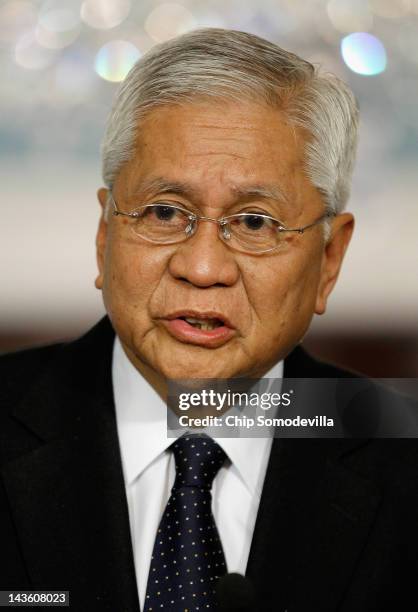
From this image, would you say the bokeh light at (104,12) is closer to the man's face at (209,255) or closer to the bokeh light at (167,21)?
the bokeh light at (167,21)

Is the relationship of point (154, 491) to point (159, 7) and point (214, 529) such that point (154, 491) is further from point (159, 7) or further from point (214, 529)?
point (159, 7)

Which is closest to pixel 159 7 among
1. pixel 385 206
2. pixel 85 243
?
pixel 85 243

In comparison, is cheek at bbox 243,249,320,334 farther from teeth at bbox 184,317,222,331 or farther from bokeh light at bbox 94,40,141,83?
bokeh light at bbox 94,40,141,83

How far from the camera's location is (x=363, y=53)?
2.06 metres

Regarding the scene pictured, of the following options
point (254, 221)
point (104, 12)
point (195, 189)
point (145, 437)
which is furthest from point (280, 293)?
point (104, 12)

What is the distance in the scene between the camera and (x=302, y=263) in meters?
1.49

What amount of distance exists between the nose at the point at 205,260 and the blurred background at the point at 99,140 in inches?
31.2

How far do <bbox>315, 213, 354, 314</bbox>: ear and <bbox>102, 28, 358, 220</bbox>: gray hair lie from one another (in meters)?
0.05

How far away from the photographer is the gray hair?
1435 mm

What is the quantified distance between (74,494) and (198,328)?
0.36 metres

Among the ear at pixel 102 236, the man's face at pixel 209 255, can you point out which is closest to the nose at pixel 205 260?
the man's face at pixel 209 255

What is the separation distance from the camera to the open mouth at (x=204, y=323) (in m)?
1.39

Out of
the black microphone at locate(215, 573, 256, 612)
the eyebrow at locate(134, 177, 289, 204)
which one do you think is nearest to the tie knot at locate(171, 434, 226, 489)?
the black microphone at locate(215, 573, 256, 612)

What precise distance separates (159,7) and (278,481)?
4.00ft
